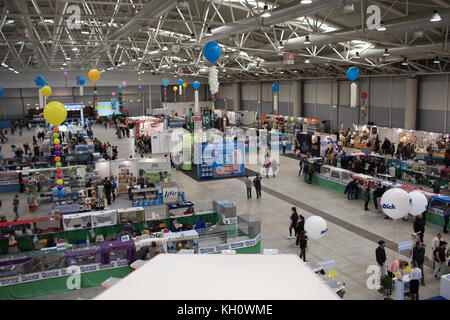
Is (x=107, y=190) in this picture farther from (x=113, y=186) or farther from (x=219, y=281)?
(x=219, y=281)

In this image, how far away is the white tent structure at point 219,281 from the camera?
74.2 inches

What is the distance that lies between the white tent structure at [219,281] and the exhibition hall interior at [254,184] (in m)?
0.01

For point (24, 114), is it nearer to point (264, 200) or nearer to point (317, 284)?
point (264, 200)

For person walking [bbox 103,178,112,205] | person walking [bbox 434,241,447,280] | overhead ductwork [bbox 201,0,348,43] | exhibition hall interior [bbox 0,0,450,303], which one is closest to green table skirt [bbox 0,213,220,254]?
exhibition hall interior [bbox 0,0,450,303]

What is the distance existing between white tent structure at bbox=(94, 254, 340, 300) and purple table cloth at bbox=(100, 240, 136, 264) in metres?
7.17

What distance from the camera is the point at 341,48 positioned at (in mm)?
22516

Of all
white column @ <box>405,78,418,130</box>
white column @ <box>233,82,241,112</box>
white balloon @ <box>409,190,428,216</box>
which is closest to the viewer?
white balloon @ <box>409,190,428,216</box>

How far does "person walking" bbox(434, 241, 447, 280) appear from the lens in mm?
8562

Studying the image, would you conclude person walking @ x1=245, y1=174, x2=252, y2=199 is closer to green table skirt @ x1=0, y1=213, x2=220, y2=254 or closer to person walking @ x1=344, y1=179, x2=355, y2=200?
person walking @ x1=344, y1=179, x2=355, y2=200

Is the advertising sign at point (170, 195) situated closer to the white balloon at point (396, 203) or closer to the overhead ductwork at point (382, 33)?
the overhead ductwork at point (382, 33)

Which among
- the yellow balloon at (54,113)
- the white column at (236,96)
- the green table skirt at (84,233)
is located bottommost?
the green table skirt at (84,233)

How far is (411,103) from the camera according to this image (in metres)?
24.6

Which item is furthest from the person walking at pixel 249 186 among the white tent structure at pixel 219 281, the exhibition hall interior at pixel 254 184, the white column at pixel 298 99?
the white column at pixel 298 99
